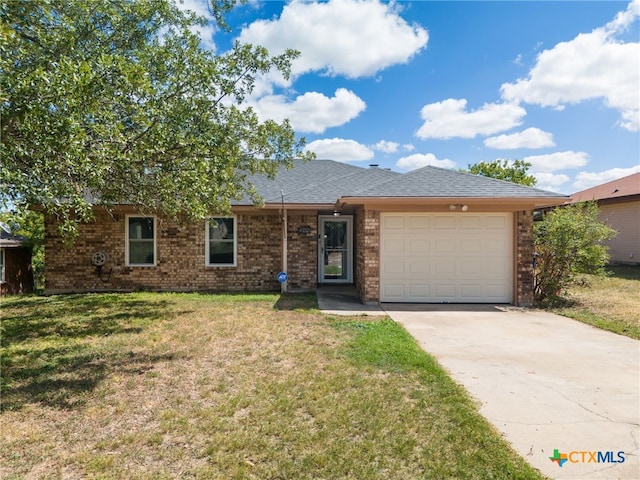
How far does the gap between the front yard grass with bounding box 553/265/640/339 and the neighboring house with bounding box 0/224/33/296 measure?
14798 millimetres

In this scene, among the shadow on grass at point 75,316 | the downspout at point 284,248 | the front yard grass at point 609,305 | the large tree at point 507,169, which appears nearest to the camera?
the shadow on grass at point 75,316

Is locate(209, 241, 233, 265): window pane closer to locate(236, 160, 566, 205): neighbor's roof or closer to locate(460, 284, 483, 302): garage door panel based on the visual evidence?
locate(236, 160, 566, 205): neighbor's roof

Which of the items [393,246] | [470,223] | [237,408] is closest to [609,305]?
[470,223]

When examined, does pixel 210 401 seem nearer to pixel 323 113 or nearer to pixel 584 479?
pixel 584 479

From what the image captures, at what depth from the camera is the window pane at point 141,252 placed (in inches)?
416

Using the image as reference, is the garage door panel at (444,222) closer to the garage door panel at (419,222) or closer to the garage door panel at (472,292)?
the garage door panel at (419,222)

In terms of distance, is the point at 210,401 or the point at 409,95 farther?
the point at 409,95

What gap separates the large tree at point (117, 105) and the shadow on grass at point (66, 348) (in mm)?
1761

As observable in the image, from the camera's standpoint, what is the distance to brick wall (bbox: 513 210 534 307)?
8.45 metres

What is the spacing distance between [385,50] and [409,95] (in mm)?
2872

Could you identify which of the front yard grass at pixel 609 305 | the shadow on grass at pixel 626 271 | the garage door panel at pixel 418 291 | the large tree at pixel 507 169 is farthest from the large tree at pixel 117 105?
the large tree at pixel 507 169

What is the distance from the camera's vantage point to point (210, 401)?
11.5 ft

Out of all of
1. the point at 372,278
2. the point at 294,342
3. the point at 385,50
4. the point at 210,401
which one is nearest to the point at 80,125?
the point at 210,401

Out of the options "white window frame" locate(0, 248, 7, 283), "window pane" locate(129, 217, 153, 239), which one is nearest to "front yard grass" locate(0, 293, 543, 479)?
"window pane" locate(129, 217, 153, 239)
